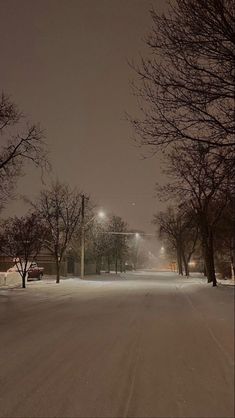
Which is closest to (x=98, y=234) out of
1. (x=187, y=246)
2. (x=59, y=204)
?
(x=187, y=246)

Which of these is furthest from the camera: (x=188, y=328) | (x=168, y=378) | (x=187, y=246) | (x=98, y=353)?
(x=187, y=246)

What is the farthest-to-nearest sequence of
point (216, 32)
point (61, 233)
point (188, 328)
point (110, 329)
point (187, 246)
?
point (187, 246)
point (61, 233)
point (110, 329)
point (216, 32)
point (188, 328)

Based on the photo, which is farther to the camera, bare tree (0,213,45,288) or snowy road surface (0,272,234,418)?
bare tree (0,213,45,288)

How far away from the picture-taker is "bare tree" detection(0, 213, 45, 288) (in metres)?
29.2

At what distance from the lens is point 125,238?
7656 cm

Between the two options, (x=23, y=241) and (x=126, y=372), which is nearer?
(x=126, y=372)

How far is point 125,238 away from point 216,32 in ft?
223

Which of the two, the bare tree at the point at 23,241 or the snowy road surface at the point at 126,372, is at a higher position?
the bare tree at the point at 23,241

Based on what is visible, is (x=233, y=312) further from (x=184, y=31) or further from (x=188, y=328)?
(x=184, y=31)

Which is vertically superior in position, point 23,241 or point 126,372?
point 23,241

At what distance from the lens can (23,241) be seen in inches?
1155

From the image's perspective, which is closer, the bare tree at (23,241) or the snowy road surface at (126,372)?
Answer: the snowy road surface at (126,372)

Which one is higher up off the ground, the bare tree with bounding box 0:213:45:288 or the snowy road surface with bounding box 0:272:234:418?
the bare tree with bounding box 0:213:45:288

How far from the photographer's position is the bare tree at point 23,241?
2922 centimetres
